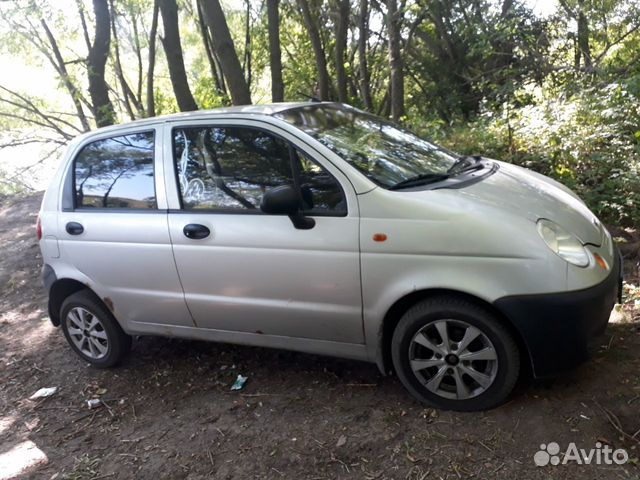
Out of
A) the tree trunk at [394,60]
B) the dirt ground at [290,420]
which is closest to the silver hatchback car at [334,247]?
the dirt ground at [290,420]

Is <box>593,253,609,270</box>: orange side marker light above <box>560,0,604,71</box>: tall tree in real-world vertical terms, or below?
below

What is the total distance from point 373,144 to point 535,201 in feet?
3.66

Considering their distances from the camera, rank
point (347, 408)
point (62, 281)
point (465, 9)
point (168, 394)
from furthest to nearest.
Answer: point (465, 9) → point (62, 281) → point (168, 394) → point (347, 408)

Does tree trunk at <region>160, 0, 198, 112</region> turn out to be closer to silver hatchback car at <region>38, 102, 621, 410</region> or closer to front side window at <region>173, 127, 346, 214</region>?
silver hatchback car at <region>38, 102, 621, 410</region>

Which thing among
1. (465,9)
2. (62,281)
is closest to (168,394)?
(62,281)

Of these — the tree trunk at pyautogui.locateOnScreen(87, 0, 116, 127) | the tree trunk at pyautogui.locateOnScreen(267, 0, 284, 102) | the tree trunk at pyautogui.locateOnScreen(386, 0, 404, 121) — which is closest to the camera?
the tree trunk at pyautogui.locateOnScreen(386, 0, 404, 121)

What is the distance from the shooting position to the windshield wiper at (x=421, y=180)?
10.5ft

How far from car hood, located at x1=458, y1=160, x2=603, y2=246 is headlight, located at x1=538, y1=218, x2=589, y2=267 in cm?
6

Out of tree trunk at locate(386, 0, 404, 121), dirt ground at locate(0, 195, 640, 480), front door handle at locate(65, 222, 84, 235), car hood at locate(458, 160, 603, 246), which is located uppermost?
tree trunk at locate(386, 0, 404, 121)

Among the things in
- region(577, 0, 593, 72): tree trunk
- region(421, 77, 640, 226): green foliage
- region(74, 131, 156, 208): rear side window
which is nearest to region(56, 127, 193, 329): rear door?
region(74, 131, 156, 208): rear side window

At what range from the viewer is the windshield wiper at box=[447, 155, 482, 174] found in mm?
3647

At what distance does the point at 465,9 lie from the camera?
1301 centimetres

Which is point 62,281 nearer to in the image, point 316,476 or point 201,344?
point 201,344

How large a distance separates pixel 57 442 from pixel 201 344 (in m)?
1.33
